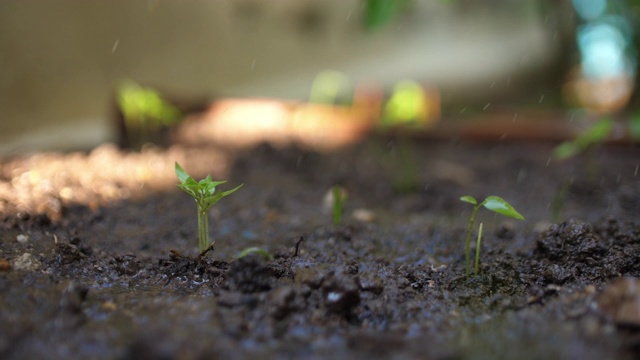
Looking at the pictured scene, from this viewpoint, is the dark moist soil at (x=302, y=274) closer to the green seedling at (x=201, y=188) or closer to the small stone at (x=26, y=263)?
the small stone at (x=26, y=263)

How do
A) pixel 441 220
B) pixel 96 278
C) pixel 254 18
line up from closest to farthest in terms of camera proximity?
pixel 96 278
pixel 441 220
pixel 254 18

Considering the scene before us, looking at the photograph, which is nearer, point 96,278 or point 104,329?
point 104,329

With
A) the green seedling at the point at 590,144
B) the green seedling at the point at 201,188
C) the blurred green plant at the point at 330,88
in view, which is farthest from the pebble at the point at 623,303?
the blurred green plant at the point at 330,88

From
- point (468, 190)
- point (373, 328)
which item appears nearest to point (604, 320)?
point (373, 328)

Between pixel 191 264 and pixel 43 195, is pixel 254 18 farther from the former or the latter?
pixel 191 264

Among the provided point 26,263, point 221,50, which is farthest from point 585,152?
point 26,263

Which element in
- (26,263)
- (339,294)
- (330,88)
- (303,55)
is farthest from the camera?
(303,55)

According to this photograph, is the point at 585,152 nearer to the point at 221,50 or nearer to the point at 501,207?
the point at 501,207
